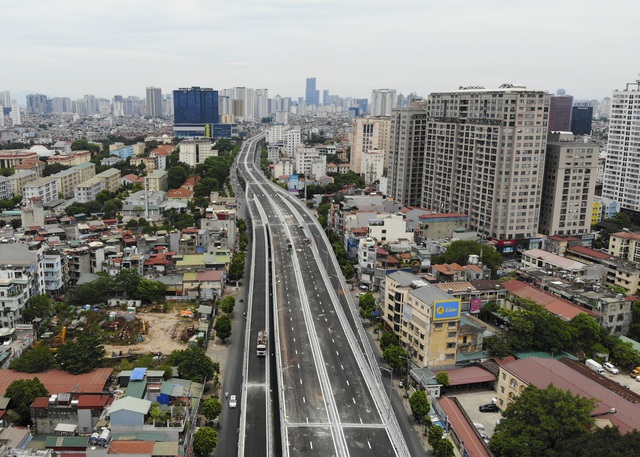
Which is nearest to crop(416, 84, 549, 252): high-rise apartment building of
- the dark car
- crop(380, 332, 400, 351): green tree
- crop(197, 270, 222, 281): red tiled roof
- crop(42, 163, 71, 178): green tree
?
crop(380, 332, 400, 351): green tree

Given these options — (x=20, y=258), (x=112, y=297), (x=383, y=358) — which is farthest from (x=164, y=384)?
(x=20, y=258)

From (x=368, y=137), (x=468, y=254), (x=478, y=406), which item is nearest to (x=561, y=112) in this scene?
(x=368, y=137)

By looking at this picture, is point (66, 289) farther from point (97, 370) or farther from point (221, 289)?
point (97, 370)

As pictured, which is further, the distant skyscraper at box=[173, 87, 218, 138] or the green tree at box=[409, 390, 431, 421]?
the distant skyscraper at box=[173, 87, 218, 138]

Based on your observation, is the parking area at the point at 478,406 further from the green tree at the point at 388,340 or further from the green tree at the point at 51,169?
the green tree at the point at 51,169

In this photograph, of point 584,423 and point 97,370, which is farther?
point 97,370

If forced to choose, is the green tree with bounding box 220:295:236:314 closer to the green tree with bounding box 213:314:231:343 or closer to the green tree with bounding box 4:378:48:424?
the green tree with bounding box 213:314:231:343
